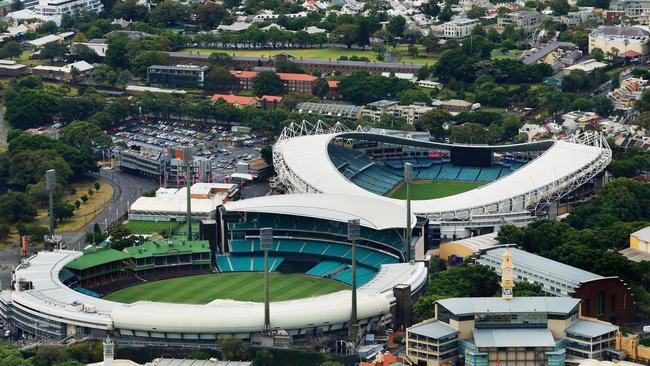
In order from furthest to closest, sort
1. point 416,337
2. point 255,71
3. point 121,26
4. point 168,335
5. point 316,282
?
point 121,26 < point 255,71 < point 316,282 < point 168,335 < point 416,337

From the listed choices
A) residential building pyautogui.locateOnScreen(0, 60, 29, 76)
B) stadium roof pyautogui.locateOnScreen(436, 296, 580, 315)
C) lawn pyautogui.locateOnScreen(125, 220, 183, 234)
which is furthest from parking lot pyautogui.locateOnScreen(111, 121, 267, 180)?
stadium roof pyautogui.locateOnScreen(436, 296, 580, 315)

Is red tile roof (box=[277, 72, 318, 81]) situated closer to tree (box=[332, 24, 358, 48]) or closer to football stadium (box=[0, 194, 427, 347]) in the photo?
tree (box=[332, 24, 358, 48])

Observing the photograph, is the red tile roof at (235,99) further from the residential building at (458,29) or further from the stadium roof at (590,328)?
the stadium roof at (590,328)

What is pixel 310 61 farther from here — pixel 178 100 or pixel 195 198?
pixel 195 198

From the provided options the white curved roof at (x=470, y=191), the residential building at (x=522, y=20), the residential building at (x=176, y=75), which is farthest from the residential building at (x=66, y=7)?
the white curved roof at (x=470, y=191)

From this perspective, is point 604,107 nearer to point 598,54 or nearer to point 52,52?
point 598,54

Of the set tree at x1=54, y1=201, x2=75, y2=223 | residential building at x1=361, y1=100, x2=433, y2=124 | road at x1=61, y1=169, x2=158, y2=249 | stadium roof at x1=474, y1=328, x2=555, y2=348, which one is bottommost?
residential building at x1=361, y1=100, x2=433, y2=124

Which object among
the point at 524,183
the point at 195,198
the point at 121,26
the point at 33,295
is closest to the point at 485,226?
the point at 524,183
